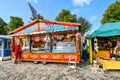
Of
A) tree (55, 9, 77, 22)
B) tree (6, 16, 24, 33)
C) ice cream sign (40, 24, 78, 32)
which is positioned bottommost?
ice cream sign (40, 24, 78, 32)

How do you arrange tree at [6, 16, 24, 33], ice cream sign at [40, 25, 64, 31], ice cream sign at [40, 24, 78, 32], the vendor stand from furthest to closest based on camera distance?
tree at [6, 16, 24, 33] → ice cream sign at [40, 25, 64, 31] → ice cream sign at [40, 24, 78, 32] → the vendor stand

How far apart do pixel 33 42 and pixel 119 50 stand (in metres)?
7.12

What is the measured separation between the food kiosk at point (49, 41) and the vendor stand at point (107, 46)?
137 cm

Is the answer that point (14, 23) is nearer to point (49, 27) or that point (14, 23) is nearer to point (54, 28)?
point (49, 27)

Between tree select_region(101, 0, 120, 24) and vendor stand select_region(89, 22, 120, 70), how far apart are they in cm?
1513

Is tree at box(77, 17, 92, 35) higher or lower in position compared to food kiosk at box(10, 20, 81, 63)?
higher

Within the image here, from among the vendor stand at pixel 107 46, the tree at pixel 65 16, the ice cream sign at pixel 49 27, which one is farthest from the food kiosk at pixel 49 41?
the tree at pixel 65 16

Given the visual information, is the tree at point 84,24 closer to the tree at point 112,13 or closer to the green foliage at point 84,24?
the green foliage at point 84,24

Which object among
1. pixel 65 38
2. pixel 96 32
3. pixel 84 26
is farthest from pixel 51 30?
pixel 84 26

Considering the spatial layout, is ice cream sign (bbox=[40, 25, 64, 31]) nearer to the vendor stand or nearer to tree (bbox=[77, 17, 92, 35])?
the vendor stand

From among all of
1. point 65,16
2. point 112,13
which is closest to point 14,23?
point 65,16

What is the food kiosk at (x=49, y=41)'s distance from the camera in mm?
11406

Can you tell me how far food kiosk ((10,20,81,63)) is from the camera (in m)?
11.4

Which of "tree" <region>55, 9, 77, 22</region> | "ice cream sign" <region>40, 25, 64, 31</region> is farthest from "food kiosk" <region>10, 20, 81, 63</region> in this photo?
"tree" <region>55, 9, 77, 22</region>
